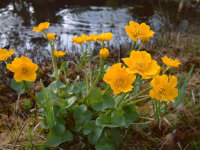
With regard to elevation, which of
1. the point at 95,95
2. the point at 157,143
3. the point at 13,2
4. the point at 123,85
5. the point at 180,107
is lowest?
the point at 157,143

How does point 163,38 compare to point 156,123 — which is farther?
point 163,38

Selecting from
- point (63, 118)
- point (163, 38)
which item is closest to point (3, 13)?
point (163, 38)

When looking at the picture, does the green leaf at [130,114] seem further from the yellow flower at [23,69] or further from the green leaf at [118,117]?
the yellow flower at [23,69]

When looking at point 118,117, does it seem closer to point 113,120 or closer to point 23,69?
point 113,120

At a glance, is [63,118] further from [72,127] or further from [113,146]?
[113,146]

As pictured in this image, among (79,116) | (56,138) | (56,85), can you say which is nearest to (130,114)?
(79,116)

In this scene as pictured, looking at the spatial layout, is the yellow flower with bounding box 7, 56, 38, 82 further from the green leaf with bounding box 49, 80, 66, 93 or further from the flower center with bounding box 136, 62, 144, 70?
the flower center with bounding box 136, 62, 144, 70
